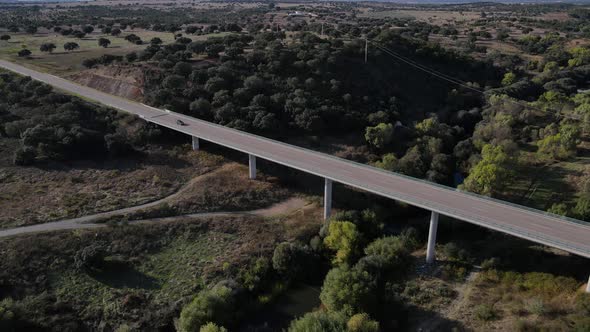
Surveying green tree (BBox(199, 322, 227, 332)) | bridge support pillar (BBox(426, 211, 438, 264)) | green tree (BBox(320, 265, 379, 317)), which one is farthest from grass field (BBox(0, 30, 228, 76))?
bridge support pillar (BBox(426, 211, 438, 264))

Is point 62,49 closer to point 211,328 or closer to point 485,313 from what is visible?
point 211,328

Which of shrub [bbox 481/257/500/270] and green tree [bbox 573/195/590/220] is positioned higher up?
green tree [bbox 573/195/590/220]

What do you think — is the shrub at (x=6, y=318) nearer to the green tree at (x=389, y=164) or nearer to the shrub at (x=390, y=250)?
the shrub at (x=390, y=250)

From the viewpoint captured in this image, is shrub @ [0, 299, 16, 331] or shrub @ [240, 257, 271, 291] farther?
shrub @ [240, 257, 271, 291]

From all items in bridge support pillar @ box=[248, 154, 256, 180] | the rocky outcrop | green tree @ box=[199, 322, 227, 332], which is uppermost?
the rocky outcrop

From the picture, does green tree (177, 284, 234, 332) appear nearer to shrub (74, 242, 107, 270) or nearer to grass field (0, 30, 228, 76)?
shrub (74, 242, 107, 270)

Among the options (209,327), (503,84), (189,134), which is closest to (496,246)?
(209,327)

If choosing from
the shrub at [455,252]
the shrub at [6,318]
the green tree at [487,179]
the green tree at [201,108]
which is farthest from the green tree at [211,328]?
the green tree at [201,108]
